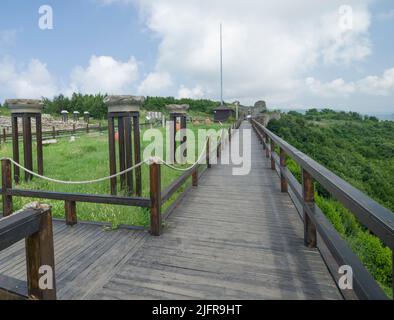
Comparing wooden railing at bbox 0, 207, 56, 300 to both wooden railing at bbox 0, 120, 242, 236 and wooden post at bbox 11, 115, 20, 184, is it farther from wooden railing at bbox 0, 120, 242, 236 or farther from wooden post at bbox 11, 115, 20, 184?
wooden post at bbox 11, 115, 20, 184

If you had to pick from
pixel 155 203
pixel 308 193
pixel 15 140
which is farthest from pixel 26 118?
pixel 308 193

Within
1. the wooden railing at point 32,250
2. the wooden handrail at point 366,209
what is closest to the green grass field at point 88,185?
the wooden railing at point 32,250

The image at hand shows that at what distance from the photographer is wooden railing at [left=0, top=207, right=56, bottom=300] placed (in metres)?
1.66

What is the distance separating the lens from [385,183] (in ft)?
92.4

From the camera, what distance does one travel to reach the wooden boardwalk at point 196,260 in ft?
8.80

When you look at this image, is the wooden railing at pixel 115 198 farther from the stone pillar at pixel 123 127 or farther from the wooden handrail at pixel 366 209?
the wooden handrail at pixel 366 209

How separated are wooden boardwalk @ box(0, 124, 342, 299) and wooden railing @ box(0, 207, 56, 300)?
2.63ft

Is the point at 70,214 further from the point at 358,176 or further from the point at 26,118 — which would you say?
the point at 358,176

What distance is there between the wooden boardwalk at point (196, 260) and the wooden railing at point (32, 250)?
80 cm

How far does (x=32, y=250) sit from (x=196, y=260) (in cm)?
180

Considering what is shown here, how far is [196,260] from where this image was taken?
10.7 ft

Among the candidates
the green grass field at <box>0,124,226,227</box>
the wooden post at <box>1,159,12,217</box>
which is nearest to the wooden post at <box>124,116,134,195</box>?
the green grass field at <box>0,124,226,227</box>
